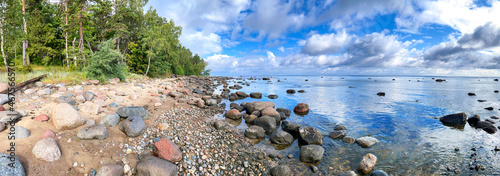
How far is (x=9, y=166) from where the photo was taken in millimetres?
4152

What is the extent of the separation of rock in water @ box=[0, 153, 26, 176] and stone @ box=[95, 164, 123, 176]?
1517 mm

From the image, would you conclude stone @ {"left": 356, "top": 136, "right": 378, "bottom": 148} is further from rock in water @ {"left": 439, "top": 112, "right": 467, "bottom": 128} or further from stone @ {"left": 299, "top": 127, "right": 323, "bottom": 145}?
rock in water @ {"left": 439, "top": 112, "right": 467, "bottom": 128}

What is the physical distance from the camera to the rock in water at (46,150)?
4.78m

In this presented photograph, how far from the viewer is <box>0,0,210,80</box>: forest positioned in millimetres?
18781

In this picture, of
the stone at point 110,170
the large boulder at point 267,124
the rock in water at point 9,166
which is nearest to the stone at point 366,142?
the large boulder at point 267,124

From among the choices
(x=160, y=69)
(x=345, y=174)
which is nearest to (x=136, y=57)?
(x=160, y=69)

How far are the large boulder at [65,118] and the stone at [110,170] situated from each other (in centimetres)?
275

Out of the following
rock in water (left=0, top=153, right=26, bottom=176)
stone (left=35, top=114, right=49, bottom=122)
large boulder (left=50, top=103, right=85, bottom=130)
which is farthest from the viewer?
stone (left=35, top=114, right=49, bottom=122)

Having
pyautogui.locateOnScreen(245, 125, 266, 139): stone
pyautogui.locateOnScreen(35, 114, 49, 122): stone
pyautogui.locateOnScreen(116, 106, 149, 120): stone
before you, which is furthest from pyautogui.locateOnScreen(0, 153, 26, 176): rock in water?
pyautogui.locateOnScreen(245, 125, 266, 139): stone

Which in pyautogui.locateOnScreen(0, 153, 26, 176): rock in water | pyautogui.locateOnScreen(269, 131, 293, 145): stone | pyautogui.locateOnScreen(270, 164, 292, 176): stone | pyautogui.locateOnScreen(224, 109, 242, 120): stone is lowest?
pyautogui.locateOnScreen(270, 164, 292, 176): stone

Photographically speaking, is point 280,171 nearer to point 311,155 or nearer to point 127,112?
point 311,155

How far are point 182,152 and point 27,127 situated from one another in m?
5.08

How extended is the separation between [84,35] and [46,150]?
36.9 meters

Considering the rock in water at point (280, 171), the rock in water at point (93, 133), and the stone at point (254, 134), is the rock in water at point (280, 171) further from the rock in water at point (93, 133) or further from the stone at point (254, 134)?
the rock in water at point (93, 133)
